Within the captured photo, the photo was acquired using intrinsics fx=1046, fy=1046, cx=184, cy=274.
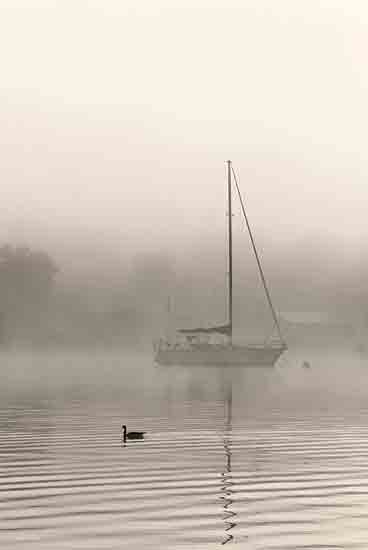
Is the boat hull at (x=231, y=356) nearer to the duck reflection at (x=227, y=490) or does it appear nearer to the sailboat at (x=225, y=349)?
the sailboat at (x=225, y=349)

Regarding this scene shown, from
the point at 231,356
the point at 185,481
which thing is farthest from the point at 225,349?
the point at 185,481

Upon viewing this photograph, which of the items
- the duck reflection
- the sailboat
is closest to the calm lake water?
the duck reflection

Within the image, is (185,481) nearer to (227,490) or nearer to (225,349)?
(227,490)

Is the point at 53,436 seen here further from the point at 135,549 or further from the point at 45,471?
the point at 135,549

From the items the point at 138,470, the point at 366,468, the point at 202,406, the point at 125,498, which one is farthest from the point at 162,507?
the point at 202,406

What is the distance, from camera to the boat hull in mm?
148875

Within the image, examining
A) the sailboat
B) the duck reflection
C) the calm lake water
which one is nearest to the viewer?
the calm lake water

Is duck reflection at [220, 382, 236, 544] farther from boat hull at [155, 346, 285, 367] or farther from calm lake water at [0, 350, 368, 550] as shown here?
boat hull at [155, 346, 285, 367]

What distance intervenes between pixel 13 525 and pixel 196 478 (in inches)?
369

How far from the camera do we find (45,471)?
3347 cm

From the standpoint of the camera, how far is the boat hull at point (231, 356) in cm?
14888

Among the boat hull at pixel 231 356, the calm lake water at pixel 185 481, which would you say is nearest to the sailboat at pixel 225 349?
the boat hull at pixel 231 356

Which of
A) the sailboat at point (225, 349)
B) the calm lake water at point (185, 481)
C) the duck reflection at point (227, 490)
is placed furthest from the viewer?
the sailboat at point (225, 349)

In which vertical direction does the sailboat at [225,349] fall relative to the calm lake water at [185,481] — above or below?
above
